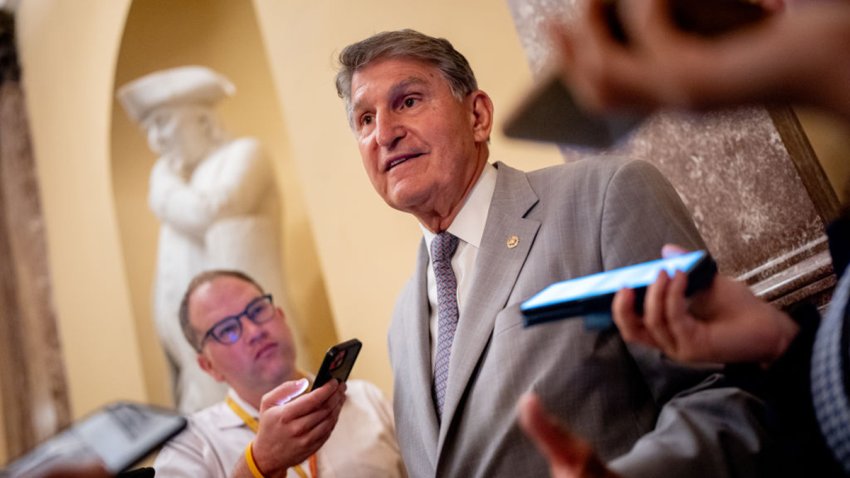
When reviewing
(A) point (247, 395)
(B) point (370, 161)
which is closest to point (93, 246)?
(A) point (247, 395)

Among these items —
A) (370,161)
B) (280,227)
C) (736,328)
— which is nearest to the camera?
(736,328)

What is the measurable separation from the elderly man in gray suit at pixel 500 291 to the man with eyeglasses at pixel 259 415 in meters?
A: 0.19

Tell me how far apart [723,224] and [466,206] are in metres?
0.47

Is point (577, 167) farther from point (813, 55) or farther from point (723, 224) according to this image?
point (813, 55)

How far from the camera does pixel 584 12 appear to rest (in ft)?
1.52

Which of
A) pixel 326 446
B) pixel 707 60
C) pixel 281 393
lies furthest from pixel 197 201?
pixel 707 60

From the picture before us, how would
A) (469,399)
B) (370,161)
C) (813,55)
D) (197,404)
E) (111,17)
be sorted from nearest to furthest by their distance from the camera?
1. (813,55)
2. (469,399)
3. (370,161)
4. (197,404)
5. (111,17)

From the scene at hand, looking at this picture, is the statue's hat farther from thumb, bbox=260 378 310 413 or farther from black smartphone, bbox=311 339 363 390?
black smartphone, bbox=311 339 363 390

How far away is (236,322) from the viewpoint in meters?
1.89

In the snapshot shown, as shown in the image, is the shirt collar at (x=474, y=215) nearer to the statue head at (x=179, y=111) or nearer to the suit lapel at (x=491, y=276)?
the suit lapel at (x=491, y=276)

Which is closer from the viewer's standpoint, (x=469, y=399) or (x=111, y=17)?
(x=469, y=399)

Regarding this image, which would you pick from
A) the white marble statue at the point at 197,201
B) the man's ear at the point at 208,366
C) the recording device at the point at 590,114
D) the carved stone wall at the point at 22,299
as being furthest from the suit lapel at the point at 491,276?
the carved stone wall at the point at 22,299

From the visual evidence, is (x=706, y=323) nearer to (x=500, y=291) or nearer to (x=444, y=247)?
(x=500, y=291)

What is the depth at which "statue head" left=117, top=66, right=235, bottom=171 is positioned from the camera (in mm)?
2945
